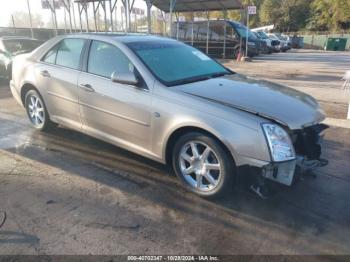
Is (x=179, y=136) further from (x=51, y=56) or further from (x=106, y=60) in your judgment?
(x=51, y=56)

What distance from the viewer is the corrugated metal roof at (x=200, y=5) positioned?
1955 centimetres

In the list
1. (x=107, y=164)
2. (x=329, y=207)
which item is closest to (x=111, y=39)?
(x=107, y=164)

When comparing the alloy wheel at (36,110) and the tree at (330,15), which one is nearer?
the alloy wheel at (36,110)

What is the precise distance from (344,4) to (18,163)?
5781cm

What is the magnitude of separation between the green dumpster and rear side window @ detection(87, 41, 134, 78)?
4170cm

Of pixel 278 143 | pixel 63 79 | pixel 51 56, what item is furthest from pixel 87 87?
pixel 278 143

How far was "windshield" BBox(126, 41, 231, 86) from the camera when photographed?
3971 millimetres

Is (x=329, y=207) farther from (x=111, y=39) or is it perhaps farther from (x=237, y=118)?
(x=111, y=39)

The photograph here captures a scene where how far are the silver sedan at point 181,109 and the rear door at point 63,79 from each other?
15 mm

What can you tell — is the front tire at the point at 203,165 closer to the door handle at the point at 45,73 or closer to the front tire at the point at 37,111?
the door handle at the point at 45,73

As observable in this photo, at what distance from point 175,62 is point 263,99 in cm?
128

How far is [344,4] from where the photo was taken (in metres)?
51.2

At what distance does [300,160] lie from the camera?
328cm

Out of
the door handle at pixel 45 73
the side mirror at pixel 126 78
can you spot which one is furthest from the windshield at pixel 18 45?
the side mirror at pixel 126 78
